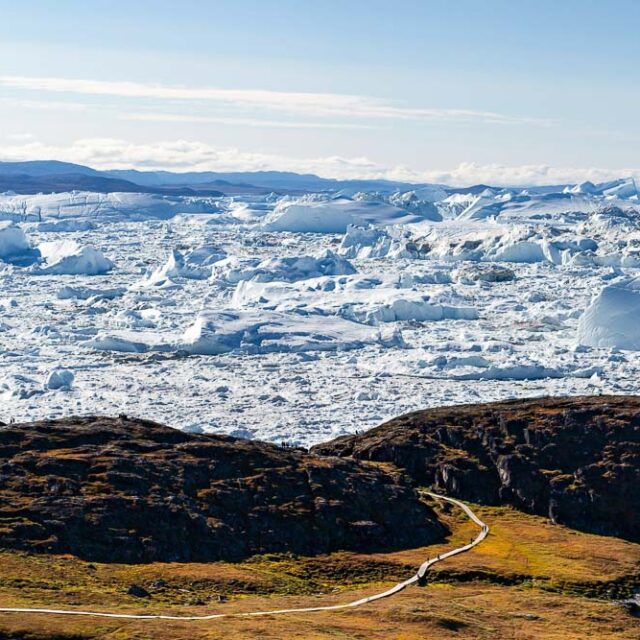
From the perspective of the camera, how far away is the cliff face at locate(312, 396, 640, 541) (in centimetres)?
5003

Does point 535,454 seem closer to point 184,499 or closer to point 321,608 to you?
point 184,499

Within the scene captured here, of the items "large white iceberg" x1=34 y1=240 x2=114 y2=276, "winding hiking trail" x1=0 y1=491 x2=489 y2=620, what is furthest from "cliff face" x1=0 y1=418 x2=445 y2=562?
"large white iceberg" x1=34 y1=240 x2=114 y2=276

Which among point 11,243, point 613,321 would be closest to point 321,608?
point 613,321

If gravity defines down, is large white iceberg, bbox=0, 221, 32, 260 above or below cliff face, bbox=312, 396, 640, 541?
above

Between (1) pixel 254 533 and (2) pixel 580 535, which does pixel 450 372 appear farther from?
(1) pixel 254 533

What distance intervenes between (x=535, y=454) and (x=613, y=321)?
46.1 meters

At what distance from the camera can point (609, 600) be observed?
3922 centimetres

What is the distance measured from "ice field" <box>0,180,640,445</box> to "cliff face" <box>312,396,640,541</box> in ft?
45.2

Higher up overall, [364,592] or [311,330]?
[311,330]

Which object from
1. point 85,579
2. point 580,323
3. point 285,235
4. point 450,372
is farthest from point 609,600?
point 285,235

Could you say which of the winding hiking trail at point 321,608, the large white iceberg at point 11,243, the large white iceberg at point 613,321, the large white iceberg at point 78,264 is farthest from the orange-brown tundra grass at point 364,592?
the large white iceberg at point 11,243

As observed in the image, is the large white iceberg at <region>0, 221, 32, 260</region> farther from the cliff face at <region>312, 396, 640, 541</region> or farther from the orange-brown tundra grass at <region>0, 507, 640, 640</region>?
the orange-brown tundra grass at <region>0, 507, 640, 640</region>

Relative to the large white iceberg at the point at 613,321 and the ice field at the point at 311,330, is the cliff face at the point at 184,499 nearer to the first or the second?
the ice field at the point at 311,330

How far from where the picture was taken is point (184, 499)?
4481 centimetres
